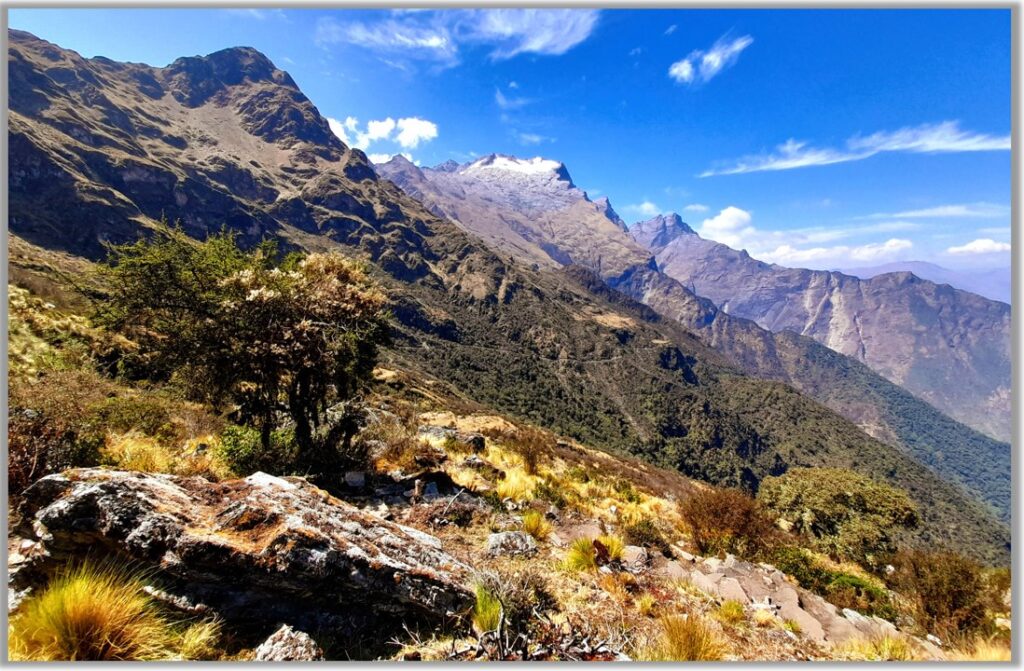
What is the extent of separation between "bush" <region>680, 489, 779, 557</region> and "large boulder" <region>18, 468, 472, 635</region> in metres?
7.09

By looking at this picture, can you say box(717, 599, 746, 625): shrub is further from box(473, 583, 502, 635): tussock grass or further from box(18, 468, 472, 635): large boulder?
box(18, 468, 472, 635): large boulder

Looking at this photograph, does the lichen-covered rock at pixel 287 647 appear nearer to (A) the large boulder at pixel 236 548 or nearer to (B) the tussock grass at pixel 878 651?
(A) the large boulder at pixel 236 548

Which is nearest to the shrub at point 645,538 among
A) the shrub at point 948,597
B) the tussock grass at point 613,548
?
the tussock grass at point 613,548

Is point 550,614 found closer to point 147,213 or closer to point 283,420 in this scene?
point 283,420

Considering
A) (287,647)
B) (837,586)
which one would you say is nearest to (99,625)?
(287,647)

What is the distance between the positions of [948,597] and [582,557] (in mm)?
5775

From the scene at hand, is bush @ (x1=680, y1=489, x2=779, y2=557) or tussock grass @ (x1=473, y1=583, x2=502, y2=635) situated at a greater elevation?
tussock grass @ (x1=473, y1=583, x2=502, y2=635)

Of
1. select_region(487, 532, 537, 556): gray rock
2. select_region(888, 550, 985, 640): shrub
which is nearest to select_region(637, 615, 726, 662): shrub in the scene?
select_region(487, 532, 537, 556): gray rock

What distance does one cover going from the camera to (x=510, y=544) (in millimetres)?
7008

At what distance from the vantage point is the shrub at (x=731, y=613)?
222 inches

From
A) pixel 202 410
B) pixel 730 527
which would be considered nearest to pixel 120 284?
pixel 202 410

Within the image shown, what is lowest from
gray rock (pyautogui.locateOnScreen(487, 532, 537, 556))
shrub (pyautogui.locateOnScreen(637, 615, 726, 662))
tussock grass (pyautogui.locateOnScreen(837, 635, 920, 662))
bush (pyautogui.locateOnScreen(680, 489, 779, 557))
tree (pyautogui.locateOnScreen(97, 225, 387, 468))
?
bush (pyautogui.locateOnScreen(680, 489, 779, 557))

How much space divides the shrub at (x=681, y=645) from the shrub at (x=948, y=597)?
4616 mm

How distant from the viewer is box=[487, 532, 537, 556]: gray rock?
6809 millimetres
